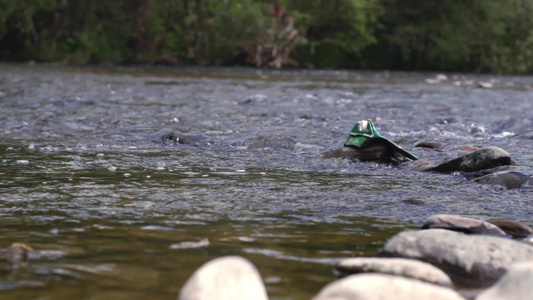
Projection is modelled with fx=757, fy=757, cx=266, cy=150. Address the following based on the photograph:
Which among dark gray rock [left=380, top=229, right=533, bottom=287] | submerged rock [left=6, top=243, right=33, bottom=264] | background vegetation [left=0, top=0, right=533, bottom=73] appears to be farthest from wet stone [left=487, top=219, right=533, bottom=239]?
background vegetation [left=0, top=0, right=533, bottom=73]

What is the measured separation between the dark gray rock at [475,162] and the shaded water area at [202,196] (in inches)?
6.6

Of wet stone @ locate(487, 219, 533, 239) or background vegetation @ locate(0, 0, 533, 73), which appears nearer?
wet stone @ locate(487, 219, 533, 239)

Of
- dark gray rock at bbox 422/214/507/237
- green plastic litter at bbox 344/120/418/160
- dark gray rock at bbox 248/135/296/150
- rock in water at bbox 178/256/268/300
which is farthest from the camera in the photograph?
dark gray rock at bbox 248/135/296/150

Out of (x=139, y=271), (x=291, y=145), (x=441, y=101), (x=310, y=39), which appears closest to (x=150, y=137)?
(x=291, y=145)

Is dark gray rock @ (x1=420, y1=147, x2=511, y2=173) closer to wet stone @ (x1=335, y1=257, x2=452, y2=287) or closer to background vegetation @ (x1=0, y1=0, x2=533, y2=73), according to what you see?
wet stone @ (x1=335, y1=257, x2=452, y2=287)

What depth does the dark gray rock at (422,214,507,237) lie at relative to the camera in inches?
130

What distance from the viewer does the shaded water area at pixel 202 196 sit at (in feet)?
9.02

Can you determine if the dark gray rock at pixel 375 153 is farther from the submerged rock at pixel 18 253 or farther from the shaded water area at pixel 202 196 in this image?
the submerged rock at pixel 18 253

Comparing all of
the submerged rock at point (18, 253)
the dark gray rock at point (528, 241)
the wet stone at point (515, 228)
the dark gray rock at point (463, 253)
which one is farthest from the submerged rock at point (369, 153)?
the submerged rock at point (18, 253)

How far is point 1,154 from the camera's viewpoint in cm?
586

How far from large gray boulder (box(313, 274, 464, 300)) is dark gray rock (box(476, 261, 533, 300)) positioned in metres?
0.11

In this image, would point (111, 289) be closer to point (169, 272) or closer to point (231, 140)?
point (169, 272)

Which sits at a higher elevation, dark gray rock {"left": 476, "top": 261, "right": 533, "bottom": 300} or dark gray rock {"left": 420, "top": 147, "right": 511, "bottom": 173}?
dark gray rock {"left": 476, "top": 261, "right": 533, "bottom": 300}

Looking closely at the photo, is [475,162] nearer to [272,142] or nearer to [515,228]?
[515,228]
